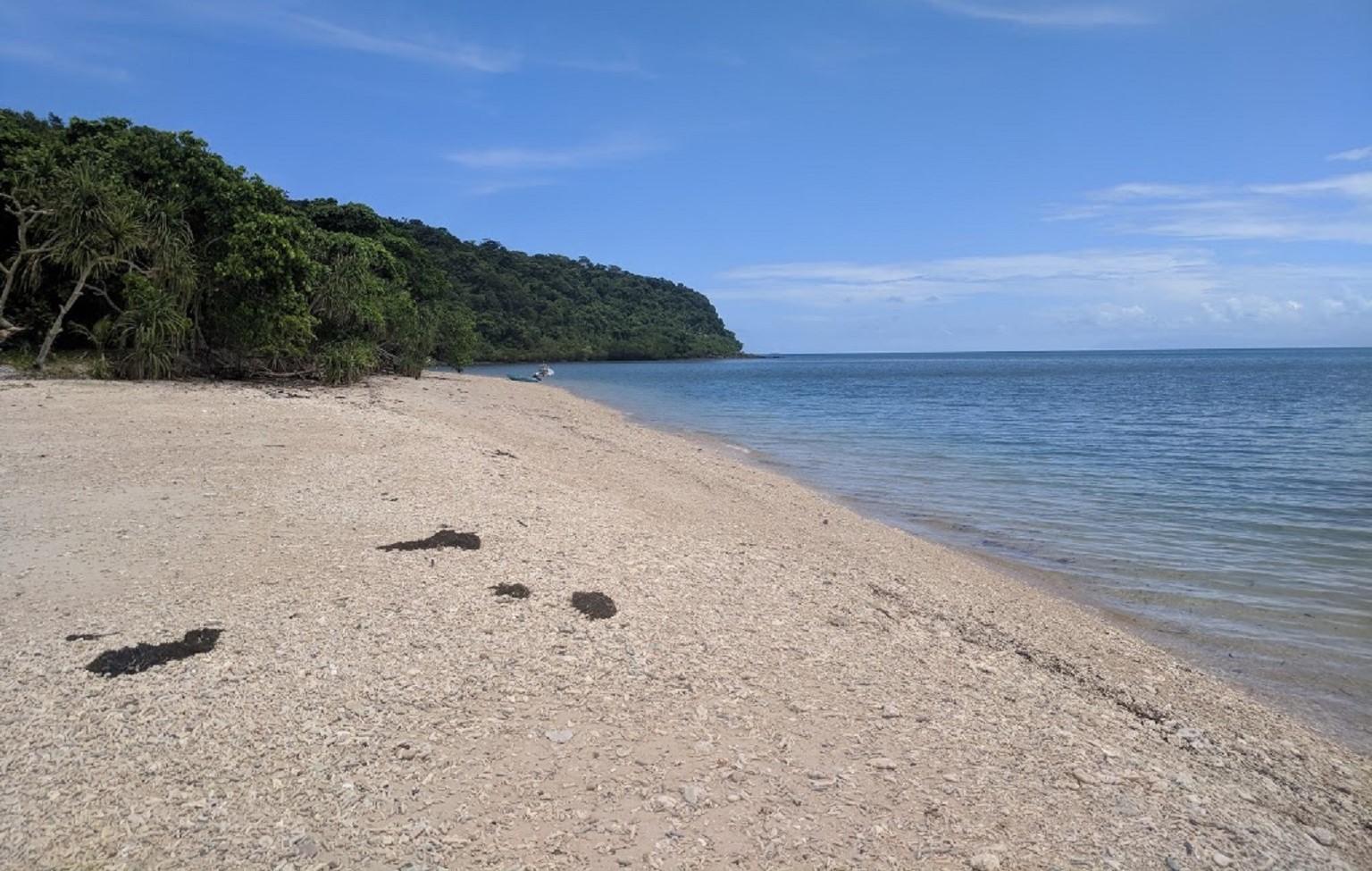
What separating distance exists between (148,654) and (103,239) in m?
20.1

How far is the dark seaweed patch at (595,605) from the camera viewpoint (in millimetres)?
6406

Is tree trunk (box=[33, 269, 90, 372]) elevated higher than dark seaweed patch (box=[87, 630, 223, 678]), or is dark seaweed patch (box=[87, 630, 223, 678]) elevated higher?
tree trunk (box=[33, 269, 90, 372])

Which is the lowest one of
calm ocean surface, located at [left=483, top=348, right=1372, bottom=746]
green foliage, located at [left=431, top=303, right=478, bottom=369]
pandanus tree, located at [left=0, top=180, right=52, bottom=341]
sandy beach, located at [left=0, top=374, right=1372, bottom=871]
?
calm ocean surface, located at [left=483, top=348, right=1372, bottom=746]

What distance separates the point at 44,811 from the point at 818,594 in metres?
5.72

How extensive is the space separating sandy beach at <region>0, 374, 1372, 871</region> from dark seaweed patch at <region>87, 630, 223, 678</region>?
10cm

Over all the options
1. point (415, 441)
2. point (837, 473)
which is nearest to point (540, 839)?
point (415, 441)

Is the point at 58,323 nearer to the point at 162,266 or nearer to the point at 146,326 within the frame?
the point at 146,326

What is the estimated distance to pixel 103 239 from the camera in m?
20.5

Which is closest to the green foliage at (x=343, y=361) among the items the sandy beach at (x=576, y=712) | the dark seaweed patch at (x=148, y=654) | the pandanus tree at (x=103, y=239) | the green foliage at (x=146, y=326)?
the green foliage at (x=146, y=326)

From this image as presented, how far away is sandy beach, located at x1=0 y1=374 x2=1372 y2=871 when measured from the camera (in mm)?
3820

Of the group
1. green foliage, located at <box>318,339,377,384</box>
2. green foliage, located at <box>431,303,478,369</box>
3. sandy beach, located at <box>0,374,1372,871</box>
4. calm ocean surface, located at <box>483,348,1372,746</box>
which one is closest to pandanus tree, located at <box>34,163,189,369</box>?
green foliage, located at <box>318,339,377,384</box>

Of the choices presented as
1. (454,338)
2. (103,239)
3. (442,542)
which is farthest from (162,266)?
(454,338)

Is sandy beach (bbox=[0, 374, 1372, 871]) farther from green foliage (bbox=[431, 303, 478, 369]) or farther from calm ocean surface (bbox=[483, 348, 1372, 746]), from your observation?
green foliage (bbox=[431, 303, 478, 369])

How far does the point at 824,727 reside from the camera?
→ 4.91 meters
